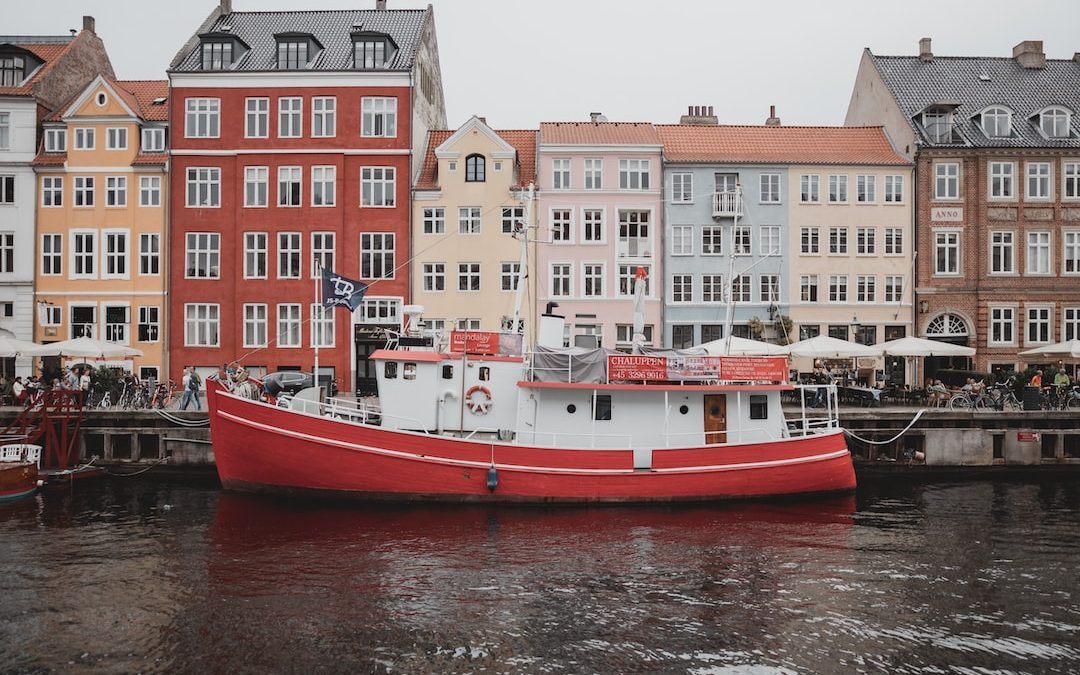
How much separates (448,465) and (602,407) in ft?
14.4

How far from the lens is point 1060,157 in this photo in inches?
1510

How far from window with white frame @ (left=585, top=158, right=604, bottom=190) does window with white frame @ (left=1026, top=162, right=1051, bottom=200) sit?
761 inches

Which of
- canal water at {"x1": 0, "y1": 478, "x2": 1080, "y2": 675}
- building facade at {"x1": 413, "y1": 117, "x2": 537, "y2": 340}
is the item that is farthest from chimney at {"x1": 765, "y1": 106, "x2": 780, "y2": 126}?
canal water at {"x1": 0, "y1": 478, "x2": 1080, "y2": 675}

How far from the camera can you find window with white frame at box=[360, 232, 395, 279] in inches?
1502

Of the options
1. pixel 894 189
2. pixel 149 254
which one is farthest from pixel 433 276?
pixel 894 189

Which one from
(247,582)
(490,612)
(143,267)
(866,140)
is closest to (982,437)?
(866,140)

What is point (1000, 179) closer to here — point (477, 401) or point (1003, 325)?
point (1003, 325)

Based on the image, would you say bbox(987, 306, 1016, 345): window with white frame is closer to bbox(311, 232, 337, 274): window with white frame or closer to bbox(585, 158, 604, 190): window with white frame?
bbox(585, 158, 604, 190): window with white frame

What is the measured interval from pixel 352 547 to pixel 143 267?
25.8 metres

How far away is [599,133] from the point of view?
3956 centimetres

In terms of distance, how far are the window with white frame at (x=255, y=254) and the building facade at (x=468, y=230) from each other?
683 centimetres

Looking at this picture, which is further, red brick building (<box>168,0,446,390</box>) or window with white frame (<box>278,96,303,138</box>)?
window with white frame (<box>278,96,303,138</box>)

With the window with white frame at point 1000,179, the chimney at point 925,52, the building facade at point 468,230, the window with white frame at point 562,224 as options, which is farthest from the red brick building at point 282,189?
Answer: the window with white frame at point 1000,179

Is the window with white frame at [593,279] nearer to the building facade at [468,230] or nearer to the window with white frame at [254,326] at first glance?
the building facade at [468,230]
